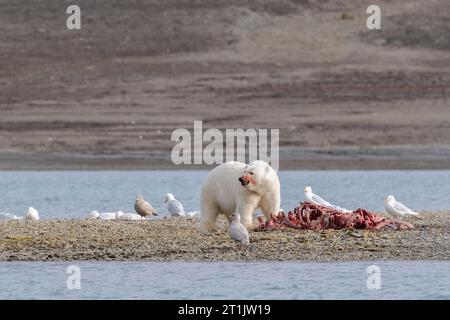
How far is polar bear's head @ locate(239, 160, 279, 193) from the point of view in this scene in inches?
630

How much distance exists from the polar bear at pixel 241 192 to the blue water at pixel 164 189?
17.8 feet

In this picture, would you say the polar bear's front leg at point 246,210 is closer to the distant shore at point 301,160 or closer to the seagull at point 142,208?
the seagull at point 142,208

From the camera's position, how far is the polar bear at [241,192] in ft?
53.0

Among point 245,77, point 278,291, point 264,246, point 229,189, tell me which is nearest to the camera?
point 278,291

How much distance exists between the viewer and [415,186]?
95.2 ft

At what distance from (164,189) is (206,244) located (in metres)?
13.7

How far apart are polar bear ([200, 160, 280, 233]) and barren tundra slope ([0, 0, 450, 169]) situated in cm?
1836

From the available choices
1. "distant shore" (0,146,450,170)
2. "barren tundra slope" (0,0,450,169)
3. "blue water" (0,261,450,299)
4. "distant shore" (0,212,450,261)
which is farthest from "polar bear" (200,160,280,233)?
"barren tundra slope" (0,0,450,169)

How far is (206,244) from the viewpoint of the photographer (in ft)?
52.0

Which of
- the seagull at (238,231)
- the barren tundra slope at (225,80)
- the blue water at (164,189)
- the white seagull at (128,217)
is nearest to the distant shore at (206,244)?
the seagull at (238,231)

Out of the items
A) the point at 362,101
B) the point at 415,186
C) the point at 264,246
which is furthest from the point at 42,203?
the point at 362,101

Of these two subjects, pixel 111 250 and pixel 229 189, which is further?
pixel 229 189

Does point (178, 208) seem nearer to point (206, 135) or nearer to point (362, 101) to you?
point (206, 135)

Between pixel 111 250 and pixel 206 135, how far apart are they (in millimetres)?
23114
